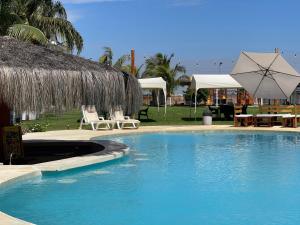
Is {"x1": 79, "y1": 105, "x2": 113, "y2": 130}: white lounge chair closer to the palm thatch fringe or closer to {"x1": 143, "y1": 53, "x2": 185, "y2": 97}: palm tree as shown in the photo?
the palm thatch fringe

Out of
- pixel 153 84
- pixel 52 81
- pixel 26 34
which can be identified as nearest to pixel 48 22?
pixel 153 84

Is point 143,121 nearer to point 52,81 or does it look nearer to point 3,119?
point 3,119

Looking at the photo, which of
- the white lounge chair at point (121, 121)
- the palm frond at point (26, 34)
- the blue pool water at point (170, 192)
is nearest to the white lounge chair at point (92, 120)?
the white lounge chair at point (121, 121)

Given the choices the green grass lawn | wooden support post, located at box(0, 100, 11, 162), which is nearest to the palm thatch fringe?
wooden support post, located at box(0, 100, 11, 162)

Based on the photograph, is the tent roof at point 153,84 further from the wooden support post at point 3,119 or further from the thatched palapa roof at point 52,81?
the wooden support post at point 3,119

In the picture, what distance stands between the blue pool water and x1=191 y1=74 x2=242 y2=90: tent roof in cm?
1155

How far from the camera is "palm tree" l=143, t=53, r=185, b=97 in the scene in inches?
2020

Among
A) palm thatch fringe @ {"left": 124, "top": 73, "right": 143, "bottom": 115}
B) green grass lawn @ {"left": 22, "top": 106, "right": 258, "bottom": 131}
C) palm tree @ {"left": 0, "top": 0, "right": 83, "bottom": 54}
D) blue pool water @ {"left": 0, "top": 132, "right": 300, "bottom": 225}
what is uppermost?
palm tree @ {"left": 0, "top": 0, "right": 83, "bottom": 54}

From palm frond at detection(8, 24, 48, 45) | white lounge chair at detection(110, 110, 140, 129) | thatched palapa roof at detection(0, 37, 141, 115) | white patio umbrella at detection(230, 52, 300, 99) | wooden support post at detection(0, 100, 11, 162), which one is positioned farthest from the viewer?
white patio umbrella at detection(230, 52, 300, 99)

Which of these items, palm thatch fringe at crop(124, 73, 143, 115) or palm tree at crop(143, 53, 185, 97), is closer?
palm thatch fringe at crop(124, 73, 143, 115)

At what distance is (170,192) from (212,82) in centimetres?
1682

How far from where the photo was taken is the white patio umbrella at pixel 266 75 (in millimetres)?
20672

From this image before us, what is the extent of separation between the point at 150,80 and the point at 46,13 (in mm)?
8714

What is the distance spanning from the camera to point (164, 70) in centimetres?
5125
